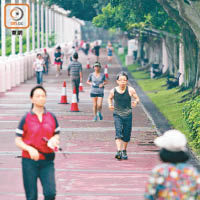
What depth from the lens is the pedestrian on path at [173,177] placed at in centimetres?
664

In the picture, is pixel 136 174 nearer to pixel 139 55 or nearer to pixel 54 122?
pixel 54 122

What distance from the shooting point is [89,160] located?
15.3 metres

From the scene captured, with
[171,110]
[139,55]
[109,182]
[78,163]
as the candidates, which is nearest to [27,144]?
[109,182]

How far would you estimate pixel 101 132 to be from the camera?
65.6 feet

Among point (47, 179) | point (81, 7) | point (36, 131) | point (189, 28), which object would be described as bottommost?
point (47, 179)

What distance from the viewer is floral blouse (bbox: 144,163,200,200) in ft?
21.8

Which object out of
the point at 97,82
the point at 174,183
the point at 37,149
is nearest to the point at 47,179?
the point at 37,149

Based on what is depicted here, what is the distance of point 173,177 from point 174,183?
0.18ft

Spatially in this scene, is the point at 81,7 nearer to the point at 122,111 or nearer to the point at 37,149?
the point at 122,111

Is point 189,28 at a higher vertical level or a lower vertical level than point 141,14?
lower

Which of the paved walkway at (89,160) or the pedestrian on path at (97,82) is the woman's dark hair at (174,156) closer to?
the paved walkway at (89,160)

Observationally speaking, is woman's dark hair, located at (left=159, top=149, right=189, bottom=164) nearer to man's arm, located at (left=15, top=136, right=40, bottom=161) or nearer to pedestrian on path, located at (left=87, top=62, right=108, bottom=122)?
man's arm, located at (left=15, top=136, right=40, bottom=161)

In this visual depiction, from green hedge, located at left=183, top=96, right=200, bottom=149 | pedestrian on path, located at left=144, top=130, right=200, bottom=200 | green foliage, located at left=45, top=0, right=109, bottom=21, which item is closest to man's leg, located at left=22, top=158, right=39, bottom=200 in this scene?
pedestrian on path, located at left=144, top=130, right=200, bottom=200

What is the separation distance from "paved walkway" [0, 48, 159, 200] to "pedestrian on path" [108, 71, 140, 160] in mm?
365
